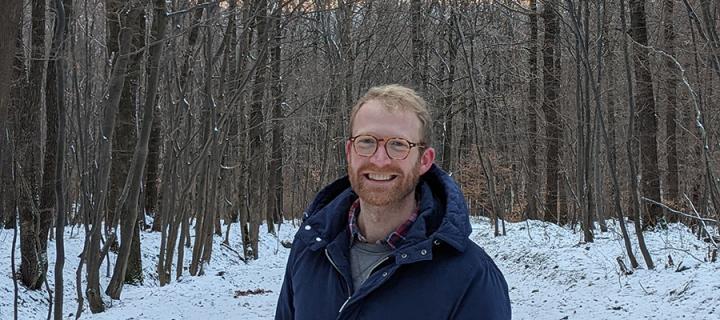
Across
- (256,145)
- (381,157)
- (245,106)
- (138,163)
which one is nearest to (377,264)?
(381,157)

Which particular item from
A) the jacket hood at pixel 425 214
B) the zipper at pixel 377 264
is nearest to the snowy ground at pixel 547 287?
the jacket hood at pixel 425 214

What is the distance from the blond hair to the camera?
2.02m

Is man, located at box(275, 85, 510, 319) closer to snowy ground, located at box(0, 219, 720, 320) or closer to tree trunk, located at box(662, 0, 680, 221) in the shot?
snowy ground, located at box(0, 219, 720, 320)

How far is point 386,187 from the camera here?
1.99 metres

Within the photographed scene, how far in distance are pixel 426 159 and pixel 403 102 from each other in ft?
0.68

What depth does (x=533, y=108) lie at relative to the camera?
19656 mm

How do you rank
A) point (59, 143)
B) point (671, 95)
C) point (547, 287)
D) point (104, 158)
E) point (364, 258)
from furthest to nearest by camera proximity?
point (671, 95) → point (547, 287) → point (104, 158) → point (59, 143) → point (364, 258)

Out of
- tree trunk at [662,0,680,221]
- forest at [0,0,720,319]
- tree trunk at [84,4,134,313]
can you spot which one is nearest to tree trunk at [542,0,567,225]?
forest at [0,0,720,319]

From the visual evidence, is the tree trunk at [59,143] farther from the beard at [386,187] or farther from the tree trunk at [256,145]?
the tree trunk at [256,145]

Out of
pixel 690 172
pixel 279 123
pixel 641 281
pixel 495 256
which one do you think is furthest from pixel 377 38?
pixel 641 281

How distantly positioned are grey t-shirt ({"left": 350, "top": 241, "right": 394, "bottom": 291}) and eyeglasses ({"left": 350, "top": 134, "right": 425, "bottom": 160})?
30cm

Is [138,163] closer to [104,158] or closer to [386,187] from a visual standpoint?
[104,158]

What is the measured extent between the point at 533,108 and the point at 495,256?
257 inches

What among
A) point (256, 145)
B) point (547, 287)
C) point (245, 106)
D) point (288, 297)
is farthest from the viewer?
point (256, 145)
